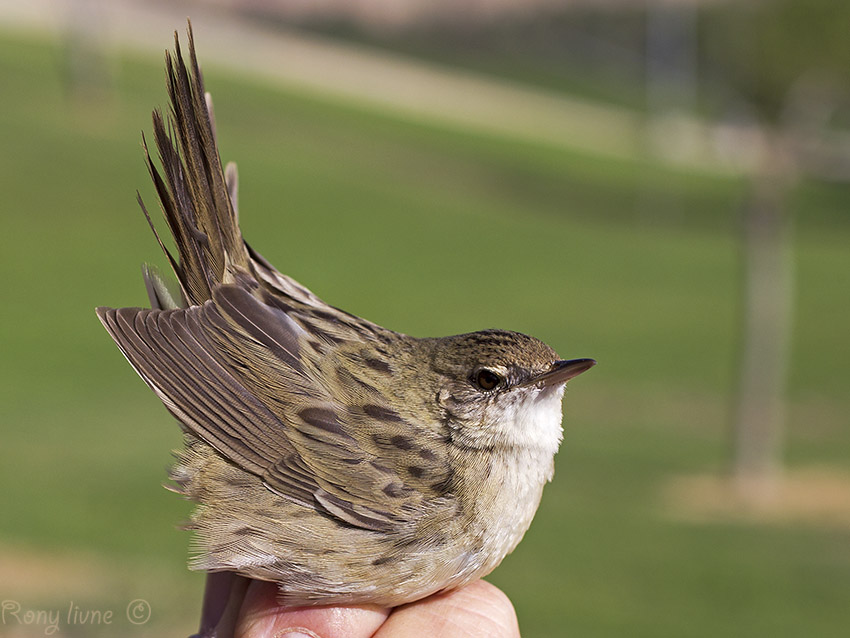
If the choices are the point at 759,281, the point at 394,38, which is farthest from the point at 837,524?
the point at 394,38

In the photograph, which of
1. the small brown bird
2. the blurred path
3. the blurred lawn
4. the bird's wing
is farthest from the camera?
the blurred path

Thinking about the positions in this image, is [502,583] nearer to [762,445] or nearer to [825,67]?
[762,445]

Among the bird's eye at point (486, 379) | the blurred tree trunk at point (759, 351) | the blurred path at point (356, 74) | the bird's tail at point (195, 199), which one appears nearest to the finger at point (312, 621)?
the bird's eye at point (486, 379)

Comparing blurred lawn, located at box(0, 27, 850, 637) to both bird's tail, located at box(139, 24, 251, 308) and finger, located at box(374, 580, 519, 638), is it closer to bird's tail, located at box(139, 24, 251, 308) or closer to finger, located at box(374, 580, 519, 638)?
bird's tail, located at box(139, 24, 251, 308)

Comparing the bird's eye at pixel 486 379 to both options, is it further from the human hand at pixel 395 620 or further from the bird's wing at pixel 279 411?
the human hand at pixel 395 620

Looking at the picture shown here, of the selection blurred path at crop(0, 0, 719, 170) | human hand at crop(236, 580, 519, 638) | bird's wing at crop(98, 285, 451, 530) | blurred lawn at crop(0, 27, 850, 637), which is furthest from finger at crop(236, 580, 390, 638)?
blurred path at crop(0, 0, 719, 170)

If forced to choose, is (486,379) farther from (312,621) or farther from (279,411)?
(312,621)

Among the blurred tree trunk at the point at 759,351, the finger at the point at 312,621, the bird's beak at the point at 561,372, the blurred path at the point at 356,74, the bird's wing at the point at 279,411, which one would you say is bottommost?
the finger at the point at 312,621
